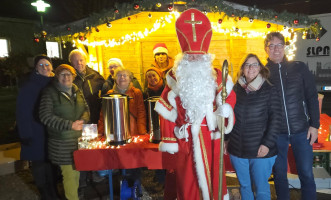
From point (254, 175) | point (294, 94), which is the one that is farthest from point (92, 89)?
point (294, 94)

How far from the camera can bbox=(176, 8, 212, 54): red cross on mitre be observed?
2473 mm

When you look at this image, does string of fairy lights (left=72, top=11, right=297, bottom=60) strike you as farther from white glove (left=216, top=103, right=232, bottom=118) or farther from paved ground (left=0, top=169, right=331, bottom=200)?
white glove (left=216, top=103, right=232, bottom=118)

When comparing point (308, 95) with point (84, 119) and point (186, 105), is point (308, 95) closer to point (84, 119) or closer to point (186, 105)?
point (186, 105)

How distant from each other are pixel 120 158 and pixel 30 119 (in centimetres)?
144

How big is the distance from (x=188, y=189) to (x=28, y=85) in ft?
8.43

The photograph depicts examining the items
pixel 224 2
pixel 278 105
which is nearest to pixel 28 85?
pixel 278 105

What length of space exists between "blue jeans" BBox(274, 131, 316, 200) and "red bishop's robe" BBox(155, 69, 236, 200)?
845 millimetres

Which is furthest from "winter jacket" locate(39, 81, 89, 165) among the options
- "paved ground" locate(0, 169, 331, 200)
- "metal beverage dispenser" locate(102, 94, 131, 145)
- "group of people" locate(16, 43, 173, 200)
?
"paved ground" locate(0, 169, 331, 200)

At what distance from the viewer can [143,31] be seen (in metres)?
6.92

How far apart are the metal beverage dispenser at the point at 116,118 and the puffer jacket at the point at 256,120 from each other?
1.40 m

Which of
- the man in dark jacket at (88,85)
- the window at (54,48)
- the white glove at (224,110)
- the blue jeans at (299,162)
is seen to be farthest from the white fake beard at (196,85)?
the window at (54,48)

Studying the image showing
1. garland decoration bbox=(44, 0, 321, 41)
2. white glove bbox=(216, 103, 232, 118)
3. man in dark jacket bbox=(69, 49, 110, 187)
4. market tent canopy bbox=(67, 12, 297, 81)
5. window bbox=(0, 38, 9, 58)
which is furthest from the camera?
window bbox=(0, 38, 9, 58)

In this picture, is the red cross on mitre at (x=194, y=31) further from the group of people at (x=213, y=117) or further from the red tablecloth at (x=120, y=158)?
the red tablecloth at (x=120, y=158)

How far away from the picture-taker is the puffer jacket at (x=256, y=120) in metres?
2.57
